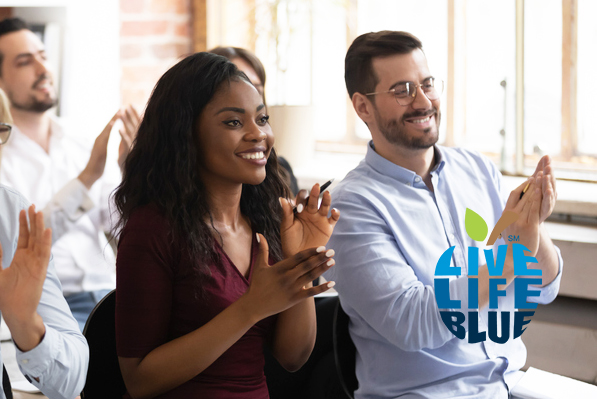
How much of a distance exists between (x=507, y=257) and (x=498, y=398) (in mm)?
374

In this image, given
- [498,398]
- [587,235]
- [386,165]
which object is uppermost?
[386,165]

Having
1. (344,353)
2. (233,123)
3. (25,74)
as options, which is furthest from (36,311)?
(25,74)

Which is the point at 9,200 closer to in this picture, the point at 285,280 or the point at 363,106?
the point at 285,280

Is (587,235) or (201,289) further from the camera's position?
(587,235)

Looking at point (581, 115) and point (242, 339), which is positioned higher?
point (581, 115)

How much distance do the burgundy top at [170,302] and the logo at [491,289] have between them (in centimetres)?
45

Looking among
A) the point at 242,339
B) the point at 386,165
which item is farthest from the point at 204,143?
the point at 386,165

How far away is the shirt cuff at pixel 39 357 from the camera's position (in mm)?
1112

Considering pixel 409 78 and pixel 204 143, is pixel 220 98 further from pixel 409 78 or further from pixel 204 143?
pixel 409 78

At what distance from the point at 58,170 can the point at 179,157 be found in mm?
1529

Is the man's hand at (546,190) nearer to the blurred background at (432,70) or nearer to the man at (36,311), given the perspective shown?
the blurred background at (432,70)

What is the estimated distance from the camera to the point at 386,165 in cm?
178

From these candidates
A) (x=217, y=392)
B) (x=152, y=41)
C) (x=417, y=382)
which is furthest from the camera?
(x=152, y=41)


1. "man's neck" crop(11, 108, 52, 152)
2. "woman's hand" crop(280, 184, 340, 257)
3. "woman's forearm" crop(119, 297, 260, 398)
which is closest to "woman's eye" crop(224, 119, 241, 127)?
"woman's hand" crop(280, 184, 340, 257)
